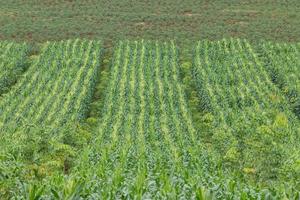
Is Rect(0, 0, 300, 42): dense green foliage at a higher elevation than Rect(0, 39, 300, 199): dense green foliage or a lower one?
lower

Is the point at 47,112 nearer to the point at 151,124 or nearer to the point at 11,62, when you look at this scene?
the point at 151,124

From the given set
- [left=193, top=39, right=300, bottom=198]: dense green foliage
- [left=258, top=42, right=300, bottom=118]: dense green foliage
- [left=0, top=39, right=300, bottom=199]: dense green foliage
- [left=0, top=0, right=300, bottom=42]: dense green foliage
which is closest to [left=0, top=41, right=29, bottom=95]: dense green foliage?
[left=0, top=39, right=300, bottom=199]: dense green foliage

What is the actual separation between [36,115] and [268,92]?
1454cm

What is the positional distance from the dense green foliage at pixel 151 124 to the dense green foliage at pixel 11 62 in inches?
29.6

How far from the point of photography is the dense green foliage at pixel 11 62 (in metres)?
36.9

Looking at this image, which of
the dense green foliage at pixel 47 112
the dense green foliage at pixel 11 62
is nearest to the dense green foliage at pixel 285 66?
the dense green foliage at pixel 47 112

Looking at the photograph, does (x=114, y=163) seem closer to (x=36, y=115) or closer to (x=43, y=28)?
(x=36, y=115)

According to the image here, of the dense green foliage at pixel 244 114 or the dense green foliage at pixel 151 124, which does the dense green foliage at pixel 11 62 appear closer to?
the dense green foliage at pixel 151 124

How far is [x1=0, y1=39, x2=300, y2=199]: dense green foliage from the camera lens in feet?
45.3

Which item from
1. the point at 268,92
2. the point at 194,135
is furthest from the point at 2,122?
the point at 268,92

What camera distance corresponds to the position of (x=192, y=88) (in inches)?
1454

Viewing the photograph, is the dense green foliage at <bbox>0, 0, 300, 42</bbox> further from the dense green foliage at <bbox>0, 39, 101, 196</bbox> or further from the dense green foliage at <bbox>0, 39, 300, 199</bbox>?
the dense green foliage at <bbox>0, 39, 101, 196</bbox>

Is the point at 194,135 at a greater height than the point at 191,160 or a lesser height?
lesser

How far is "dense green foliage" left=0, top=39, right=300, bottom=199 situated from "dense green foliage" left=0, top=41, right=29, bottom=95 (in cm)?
75
